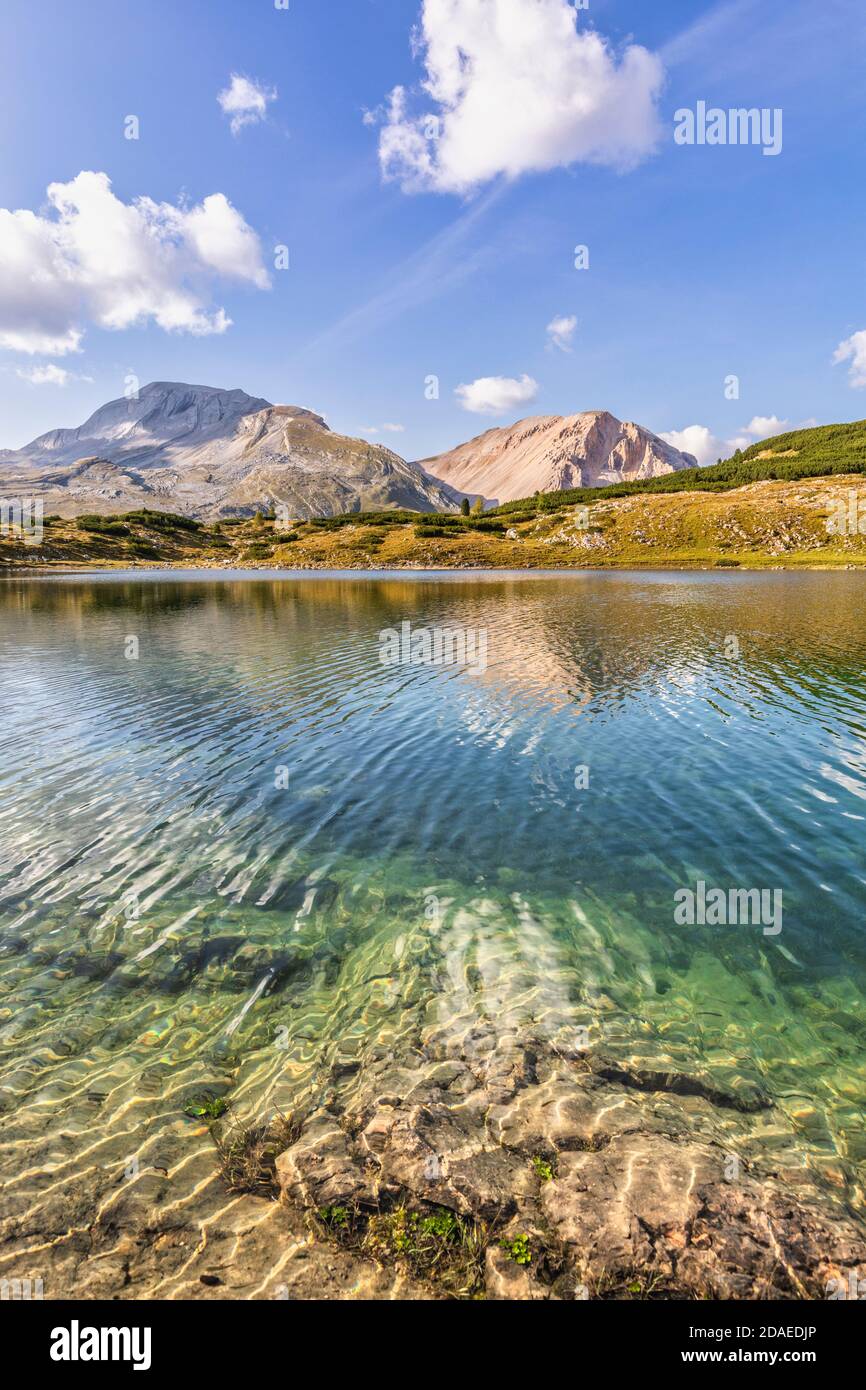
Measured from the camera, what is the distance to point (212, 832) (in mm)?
19547

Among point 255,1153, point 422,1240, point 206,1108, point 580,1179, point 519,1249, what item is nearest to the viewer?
point 519,1249

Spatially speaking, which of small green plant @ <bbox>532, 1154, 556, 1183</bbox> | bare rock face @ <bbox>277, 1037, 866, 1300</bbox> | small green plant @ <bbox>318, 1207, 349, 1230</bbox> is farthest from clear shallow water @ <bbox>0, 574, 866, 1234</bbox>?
small green plant @ <bbox>532, 1154, 556, 1183</bbox>

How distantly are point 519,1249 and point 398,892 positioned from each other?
944 cm

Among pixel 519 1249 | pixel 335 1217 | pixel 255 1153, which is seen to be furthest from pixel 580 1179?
pixel 255 1153

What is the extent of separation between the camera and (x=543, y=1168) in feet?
26.9

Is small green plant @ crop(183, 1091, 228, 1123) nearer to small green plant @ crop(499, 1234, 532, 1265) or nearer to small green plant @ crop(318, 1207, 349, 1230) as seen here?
small green plant @ crop(318, 1207, 349, 1230)

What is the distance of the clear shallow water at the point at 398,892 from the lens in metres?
10.2

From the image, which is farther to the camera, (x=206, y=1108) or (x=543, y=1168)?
(x=206, y=1108)

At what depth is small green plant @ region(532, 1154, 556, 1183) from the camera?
807 centimetres

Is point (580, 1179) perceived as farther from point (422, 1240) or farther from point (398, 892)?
point (398, 892)

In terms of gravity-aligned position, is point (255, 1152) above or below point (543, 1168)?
below

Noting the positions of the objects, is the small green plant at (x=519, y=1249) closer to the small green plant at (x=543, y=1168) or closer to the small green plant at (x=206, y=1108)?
the small green plant at (x=543, y=1168)

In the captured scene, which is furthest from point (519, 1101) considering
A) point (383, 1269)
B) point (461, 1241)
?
point (383, 1269)
